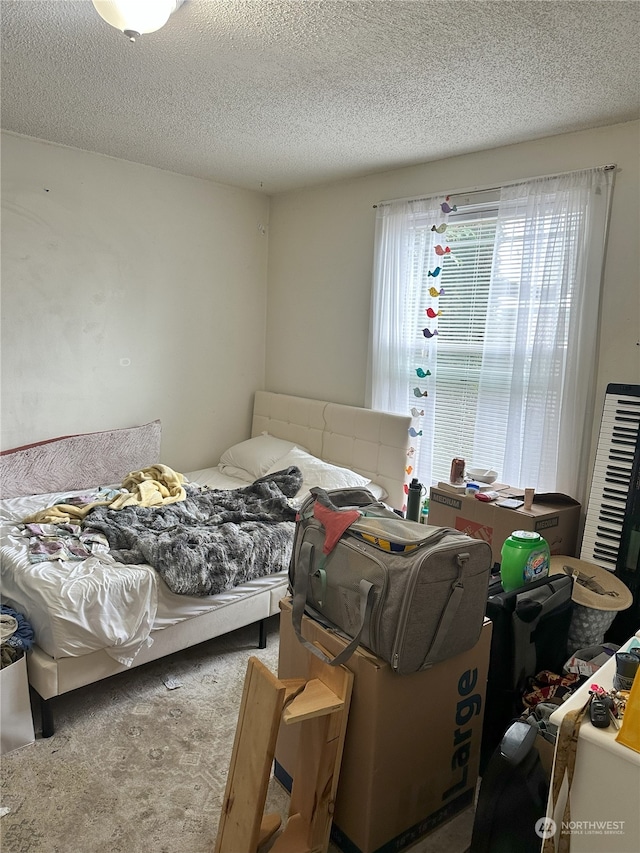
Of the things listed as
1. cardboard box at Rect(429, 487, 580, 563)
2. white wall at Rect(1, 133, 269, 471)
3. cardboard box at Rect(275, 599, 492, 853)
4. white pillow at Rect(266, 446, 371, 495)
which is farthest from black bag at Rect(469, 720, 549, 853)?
white wall at Rect(1, 133, 269, 471)

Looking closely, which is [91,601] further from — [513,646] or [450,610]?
[513,646]

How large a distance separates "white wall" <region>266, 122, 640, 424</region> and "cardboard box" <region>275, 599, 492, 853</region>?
1.64 m

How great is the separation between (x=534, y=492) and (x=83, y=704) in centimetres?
221

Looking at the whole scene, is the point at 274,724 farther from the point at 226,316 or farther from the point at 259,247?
the point at 259,247

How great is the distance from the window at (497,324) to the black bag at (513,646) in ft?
3.28

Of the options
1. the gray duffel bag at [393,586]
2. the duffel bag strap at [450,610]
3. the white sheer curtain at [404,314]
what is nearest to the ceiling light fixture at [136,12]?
the gray duffel bag at [393,586]

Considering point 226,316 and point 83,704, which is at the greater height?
point 226,316

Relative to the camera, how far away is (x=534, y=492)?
2816 mm

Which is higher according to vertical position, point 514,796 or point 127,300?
point 127,300

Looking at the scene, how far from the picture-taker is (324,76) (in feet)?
7.39

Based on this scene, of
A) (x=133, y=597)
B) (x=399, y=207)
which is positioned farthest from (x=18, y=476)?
(x=399, y=207)

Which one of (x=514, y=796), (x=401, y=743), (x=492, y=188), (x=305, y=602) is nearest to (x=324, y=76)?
(x=492, y=188)

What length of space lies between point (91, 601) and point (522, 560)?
1599mm

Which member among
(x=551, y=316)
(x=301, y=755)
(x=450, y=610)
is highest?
(x=551, y=316)
